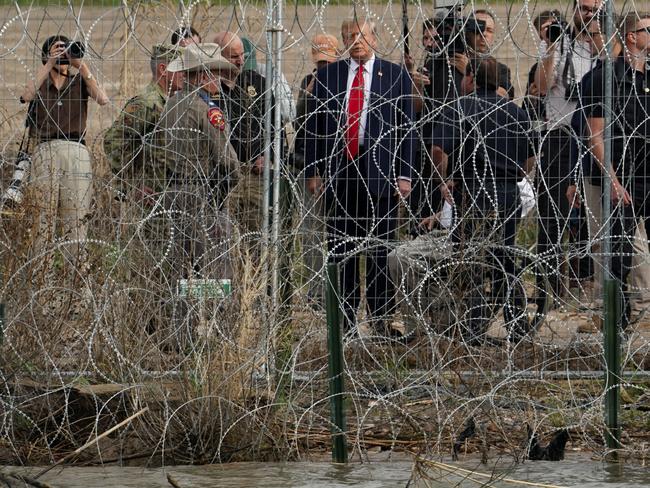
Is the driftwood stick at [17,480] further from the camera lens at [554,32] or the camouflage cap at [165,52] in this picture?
the camera lens at [554,32]

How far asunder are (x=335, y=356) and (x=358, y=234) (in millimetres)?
1971

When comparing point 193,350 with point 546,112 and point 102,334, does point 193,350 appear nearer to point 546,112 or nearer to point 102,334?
point 102,334

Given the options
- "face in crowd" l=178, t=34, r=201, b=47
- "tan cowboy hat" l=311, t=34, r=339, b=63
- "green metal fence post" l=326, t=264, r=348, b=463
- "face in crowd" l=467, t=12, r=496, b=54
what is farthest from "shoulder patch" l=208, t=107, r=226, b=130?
"green metal fence post" l=326, t=264, r=348, b=463

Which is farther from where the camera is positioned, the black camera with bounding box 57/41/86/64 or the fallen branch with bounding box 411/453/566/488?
the black camera with bounding box 57/41/86/64

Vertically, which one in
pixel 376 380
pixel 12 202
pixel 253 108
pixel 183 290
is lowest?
pixel 376 380

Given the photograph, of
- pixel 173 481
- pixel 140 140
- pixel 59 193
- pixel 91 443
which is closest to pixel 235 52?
pixel 140 140

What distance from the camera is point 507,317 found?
774cm

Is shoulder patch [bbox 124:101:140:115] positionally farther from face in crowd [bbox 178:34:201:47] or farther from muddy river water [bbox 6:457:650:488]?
muddy river water [bbox 6:457:650:488]

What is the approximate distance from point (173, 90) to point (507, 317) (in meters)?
2.50

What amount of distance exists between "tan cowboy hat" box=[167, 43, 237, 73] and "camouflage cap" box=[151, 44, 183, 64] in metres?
0.05

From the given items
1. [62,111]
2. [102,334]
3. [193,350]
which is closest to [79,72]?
[62,111]

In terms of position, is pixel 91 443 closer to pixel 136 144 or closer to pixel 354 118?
pixel 136 144

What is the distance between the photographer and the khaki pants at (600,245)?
26.1 ft

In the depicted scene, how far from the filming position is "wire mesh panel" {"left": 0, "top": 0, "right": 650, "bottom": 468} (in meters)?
6.74
